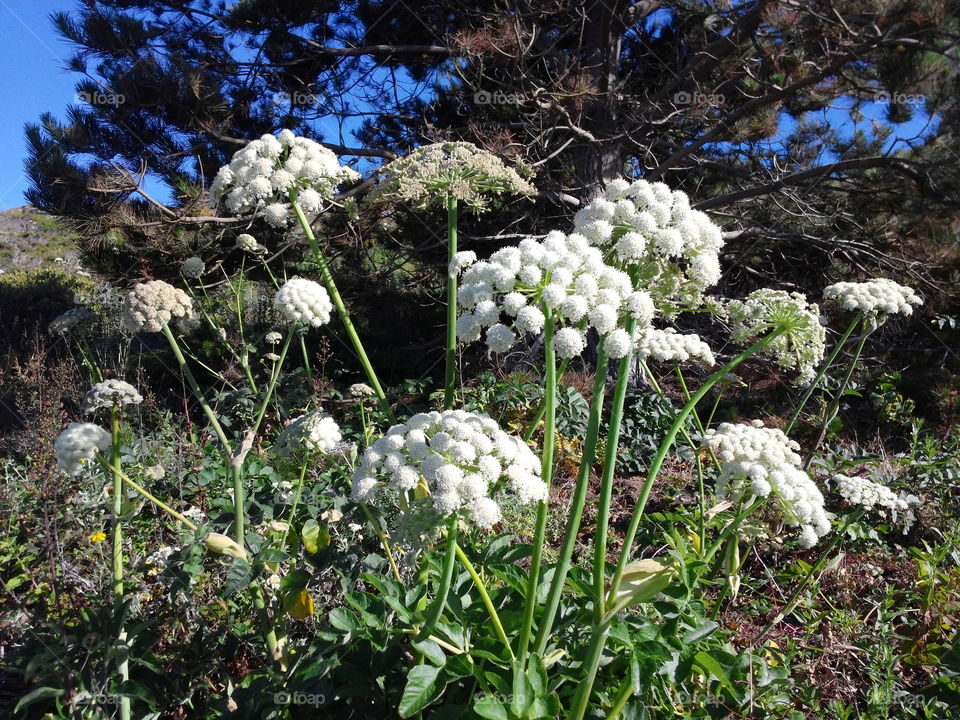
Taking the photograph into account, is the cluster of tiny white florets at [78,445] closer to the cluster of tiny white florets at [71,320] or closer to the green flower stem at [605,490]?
the cluster of tiny white florets at [71,320]

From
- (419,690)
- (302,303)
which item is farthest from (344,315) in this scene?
(419,690)

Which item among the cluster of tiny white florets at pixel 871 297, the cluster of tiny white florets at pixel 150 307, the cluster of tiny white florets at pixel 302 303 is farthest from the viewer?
the cluster of tiny white florets at pixel 871 297

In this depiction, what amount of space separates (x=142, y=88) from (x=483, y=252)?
3.71 m

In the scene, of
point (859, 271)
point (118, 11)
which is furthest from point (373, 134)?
point (859, 271)

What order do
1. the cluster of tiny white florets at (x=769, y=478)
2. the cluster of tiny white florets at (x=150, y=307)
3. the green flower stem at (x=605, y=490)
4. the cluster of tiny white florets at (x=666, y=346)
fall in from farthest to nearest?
the cluster of tiny white florets at (x=666, y=346), the cluster of tiny white florets at (x=150, y=307), the cluster of tiny white florets at (x=769, y=478), the green flower stem at (x=605, y=490)

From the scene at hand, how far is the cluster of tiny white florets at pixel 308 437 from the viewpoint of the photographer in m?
2.17

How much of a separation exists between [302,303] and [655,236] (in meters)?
1.39

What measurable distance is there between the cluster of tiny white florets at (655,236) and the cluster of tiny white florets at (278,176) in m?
1.16

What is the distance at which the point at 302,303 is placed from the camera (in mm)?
2414

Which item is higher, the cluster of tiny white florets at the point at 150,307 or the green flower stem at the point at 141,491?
the cluster of tiny white florets at the point at 150,307

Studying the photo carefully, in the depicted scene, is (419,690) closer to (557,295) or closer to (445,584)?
(445,584)

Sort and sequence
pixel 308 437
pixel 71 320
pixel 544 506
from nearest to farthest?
pixel 544 506, pixel 308 437, pixel 71 320

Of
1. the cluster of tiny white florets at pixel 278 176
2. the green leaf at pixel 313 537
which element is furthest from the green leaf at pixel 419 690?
the cluster of tiny white florets at pixel 278 176

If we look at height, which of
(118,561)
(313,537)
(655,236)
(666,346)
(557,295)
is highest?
(666,346)
